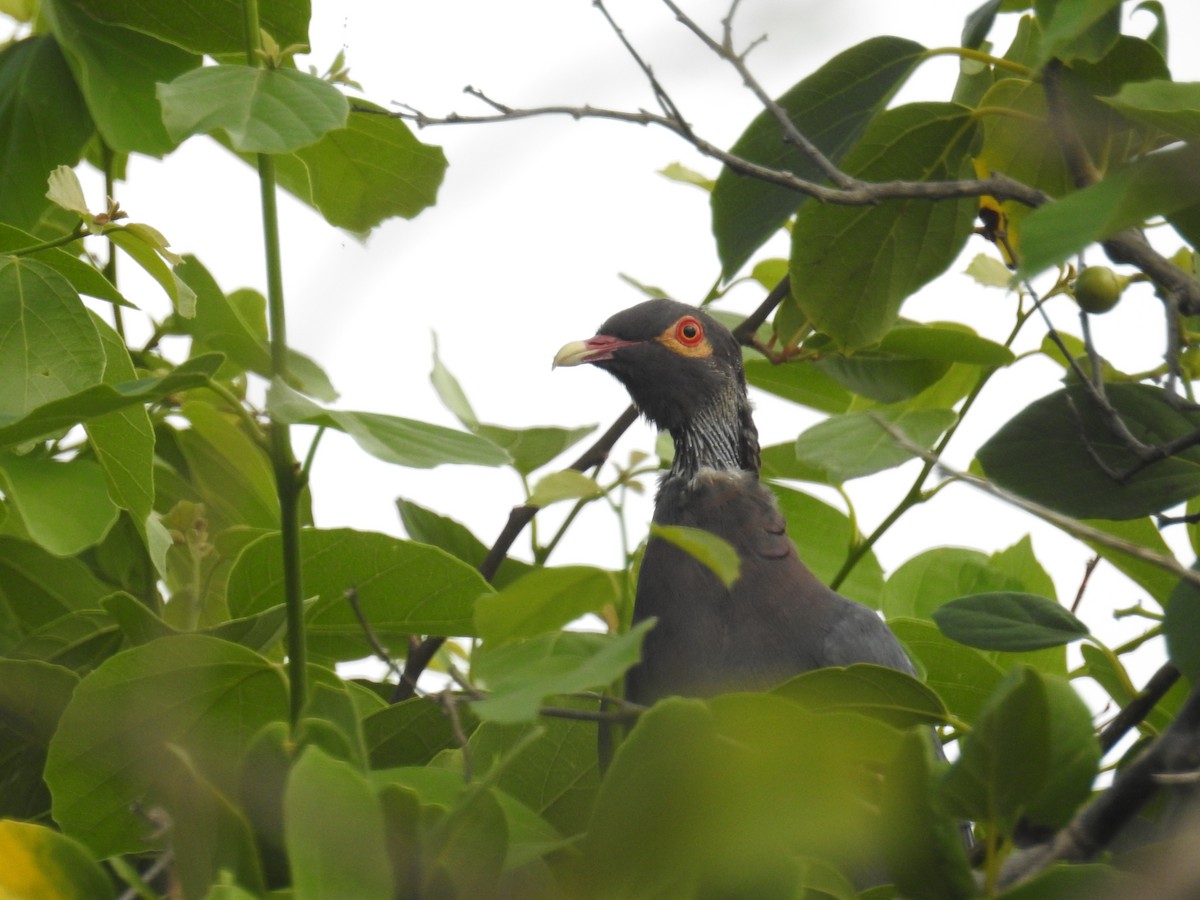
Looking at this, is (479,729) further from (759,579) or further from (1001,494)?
(759,579)

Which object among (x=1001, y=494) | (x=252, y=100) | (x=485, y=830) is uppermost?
(x=252, y=100)

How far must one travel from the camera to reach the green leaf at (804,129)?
212 cm

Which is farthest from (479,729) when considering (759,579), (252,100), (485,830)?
(759,579)

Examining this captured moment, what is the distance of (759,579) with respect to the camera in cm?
327

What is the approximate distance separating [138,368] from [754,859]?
6.86 ft

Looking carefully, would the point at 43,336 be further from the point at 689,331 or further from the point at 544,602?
the point at 689,331

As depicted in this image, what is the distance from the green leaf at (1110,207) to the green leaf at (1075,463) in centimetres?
63

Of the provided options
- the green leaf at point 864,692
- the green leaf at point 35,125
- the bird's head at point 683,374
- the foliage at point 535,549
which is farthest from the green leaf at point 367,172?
the bird's head at point 683,374

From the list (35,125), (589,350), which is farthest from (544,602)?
(589,350)

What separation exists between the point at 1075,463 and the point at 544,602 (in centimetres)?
101

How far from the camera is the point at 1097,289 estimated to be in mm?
2041

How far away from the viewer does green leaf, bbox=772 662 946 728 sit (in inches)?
66.3

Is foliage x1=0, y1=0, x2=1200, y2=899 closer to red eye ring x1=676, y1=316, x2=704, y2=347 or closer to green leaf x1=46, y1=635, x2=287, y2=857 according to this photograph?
green leaf x1=46, y1=635, x2=287, y2=857

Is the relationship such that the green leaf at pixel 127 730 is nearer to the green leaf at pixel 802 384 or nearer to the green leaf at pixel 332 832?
the green leaf at pixel 332 832
